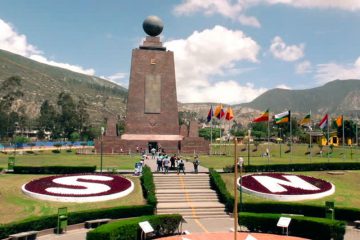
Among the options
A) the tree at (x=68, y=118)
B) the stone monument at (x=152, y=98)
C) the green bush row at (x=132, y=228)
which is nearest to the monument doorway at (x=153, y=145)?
the stone monument at (x=152, y=98)

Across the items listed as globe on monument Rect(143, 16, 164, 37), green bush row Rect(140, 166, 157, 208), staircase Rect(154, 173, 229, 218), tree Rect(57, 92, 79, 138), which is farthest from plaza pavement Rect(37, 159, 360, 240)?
tree Rect(57, 92, 79, 138)

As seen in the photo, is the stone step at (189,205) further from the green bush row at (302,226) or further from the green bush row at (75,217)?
the green bush row at (302,226)

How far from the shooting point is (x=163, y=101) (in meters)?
60.6

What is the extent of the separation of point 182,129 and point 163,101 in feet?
18.6

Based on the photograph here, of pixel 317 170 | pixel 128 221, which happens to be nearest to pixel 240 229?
pixel 128 221

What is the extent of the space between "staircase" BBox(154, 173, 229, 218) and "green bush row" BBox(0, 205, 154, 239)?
6.73 feet

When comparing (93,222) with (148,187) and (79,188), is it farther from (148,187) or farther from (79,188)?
(148,187)

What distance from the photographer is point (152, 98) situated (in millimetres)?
60344

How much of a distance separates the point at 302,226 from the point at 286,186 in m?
9.98

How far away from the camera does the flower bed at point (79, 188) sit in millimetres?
26500

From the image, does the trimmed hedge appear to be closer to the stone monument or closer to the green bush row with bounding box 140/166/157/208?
the green bush row with bounding box 140/166/157/208

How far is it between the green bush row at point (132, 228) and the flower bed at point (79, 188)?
7125 millimetres

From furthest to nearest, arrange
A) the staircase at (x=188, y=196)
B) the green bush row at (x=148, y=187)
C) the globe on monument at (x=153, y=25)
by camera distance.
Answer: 1. the globe on monument at (x=153, y=25)
2. the staircase at (x=188, y=196)
3. the green bush row at (x=148, y=187)

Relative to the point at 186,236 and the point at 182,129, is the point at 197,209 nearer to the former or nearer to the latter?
the point at 186,236
